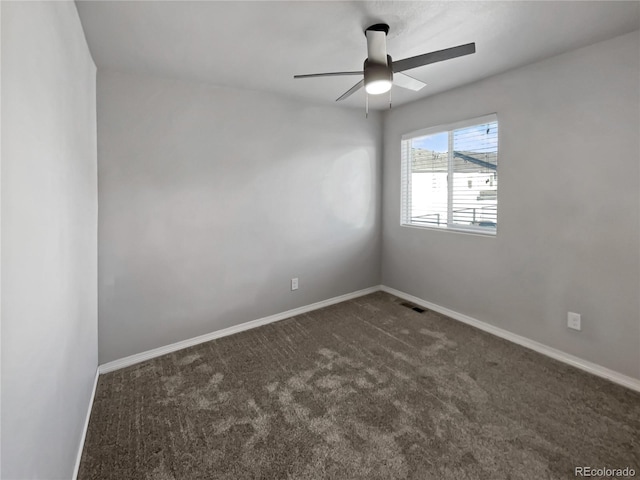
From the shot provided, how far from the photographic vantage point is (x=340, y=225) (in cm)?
377

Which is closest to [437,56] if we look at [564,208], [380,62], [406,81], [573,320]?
[380,62]

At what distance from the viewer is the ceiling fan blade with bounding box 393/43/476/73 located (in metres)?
1.67

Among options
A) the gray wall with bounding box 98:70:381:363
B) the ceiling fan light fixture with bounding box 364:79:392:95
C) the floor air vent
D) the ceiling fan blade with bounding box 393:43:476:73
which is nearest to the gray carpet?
the gray wall with bounding box 98:70:381:363

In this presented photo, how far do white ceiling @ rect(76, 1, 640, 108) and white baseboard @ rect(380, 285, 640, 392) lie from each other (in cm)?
234

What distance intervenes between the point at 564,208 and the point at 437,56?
165 cm

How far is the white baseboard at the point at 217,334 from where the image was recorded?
2.49 m

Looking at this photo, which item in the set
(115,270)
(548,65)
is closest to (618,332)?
(548,65)

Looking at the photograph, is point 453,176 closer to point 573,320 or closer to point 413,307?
point 413,307

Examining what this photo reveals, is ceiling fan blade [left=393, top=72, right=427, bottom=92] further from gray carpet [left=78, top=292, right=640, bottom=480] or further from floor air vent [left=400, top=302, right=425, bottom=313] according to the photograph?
floor air vent [left=400, top=302, right=425, bottom=313]

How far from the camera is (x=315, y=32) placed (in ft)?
6.45

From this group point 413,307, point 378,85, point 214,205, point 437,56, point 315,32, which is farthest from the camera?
point 413,307

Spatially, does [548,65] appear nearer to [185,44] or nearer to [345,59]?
[345,59]

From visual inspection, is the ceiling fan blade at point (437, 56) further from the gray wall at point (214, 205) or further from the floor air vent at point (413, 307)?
the floor air vent at point (413, 307)

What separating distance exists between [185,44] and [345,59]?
44.3 inches
